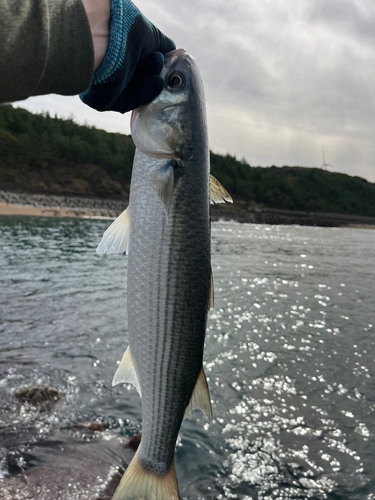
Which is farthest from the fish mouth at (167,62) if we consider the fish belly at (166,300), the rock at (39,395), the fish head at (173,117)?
the rock at (39,395)

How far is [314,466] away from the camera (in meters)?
6.29

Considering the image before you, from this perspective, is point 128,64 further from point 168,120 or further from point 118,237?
point 118,237

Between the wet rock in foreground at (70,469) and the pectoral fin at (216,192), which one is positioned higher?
the pectoral fin at (216,192)

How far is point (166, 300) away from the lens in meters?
2.63

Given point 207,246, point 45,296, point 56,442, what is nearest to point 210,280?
point 207,246

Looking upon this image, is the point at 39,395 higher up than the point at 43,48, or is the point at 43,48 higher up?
the point at 43,48

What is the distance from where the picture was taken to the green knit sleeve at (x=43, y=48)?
1.43 metres

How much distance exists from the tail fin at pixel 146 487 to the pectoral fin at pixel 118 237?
148 centimetres

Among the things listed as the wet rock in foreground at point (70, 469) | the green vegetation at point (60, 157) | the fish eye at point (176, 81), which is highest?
the green vegetation at point (60, 157)

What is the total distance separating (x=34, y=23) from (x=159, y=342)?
188cm

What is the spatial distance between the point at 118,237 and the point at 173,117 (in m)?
0.81

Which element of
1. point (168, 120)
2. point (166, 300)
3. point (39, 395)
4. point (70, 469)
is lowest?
point (39, 395)

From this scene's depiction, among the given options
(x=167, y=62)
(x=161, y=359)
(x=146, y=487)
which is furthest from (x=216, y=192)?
(x=146, y=487)

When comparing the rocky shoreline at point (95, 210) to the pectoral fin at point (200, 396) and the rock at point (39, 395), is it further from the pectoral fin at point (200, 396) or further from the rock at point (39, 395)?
the pectoral fin at point (200, 396)
